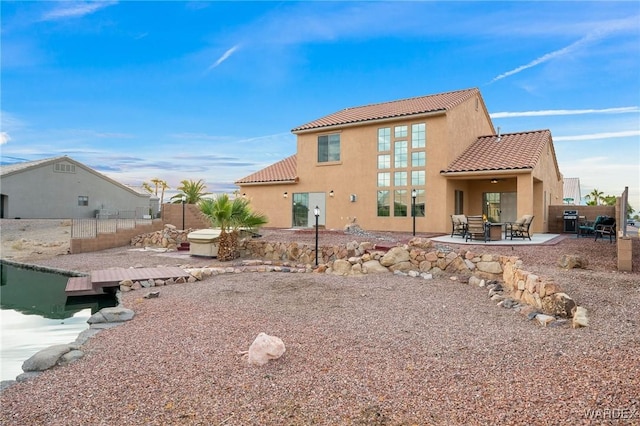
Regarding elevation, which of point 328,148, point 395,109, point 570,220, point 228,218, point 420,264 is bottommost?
point 420,264

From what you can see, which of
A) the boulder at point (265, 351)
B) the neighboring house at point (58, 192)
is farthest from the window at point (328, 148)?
the neighboring house at point (58, 192)

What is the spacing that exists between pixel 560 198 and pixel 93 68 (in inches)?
1088

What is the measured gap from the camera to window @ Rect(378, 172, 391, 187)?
1944 centimetres

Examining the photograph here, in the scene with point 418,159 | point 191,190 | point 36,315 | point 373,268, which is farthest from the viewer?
point 191,190

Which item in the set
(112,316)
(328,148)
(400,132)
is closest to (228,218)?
(112,316)

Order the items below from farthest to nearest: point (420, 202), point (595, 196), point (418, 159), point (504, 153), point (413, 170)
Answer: point (595, 196), point (413, 170), point (418, 159), point (420, 202), point (504, 153)

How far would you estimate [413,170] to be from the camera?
738 inches

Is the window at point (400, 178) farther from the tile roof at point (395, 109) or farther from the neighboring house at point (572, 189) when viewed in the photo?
the neighboring house at point (572, 189)

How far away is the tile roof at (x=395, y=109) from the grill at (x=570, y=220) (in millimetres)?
7249

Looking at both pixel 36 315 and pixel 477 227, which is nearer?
pixel 36 315

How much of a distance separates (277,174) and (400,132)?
768 cm

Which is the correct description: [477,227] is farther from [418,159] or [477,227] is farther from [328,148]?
[328,148]

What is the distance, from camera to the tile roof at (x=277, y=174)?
22.5 metres

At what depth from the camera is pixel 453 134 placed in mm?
18438
